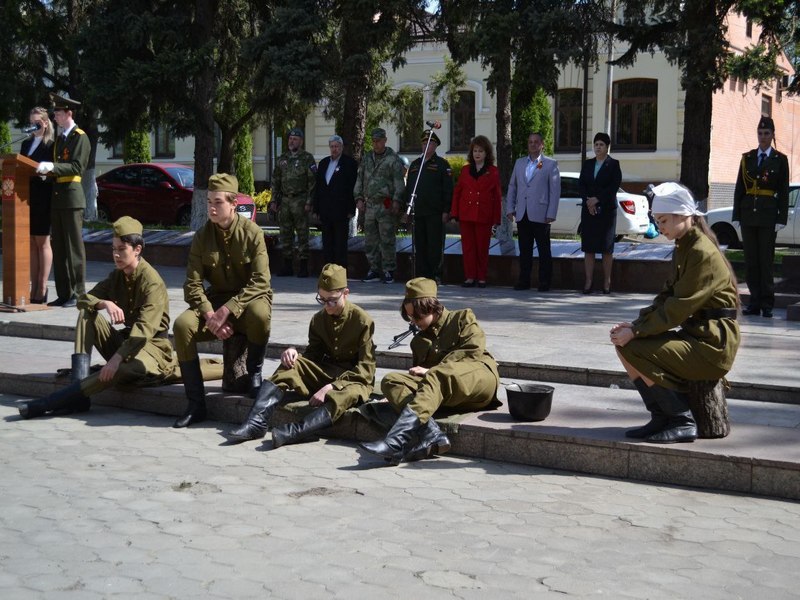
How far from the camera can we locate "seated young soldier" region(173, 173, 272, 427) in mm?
7875

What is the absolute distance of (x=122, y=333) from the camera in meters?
8.53

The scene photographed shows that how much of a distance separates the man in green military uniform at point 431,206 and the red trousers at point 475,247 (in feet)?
0.98

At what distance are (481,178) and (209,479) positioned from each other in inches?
335

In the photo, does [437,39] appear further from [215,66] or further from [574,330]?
[574,330]

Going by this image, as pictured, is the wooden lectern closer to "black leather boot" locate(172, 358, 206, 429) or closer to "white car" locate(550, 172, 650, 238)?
"black leather boot" locate(172, 358, 206, 429)

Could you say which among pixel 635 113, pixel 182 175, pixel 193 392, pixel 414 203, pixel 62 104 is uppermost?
pixel 635 113

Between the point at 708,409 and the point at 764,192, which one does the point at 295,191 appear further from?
the point at 708,409

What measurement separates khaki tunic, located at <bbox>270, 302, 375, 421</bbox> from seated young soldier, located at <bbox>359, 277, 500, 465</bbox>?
1.04 feet

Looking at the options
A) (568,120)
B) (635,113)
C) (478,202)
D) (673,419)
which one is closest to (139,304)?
(673,419)

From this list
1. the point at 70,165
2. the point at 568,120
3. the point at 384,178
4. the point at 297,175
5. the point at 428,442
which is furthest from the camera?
the point at 568,120

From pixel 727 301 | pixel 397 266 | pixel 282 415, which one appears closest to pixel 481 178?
pixel 397 266

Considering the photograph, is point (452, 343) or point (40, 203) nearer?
point (452, 343)

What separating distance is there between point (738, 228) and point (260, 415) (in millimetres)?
18185

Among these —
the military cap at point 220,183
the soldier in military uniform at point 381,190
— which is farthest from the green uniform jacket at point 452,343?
the soldier in military uniform at point 381,190
